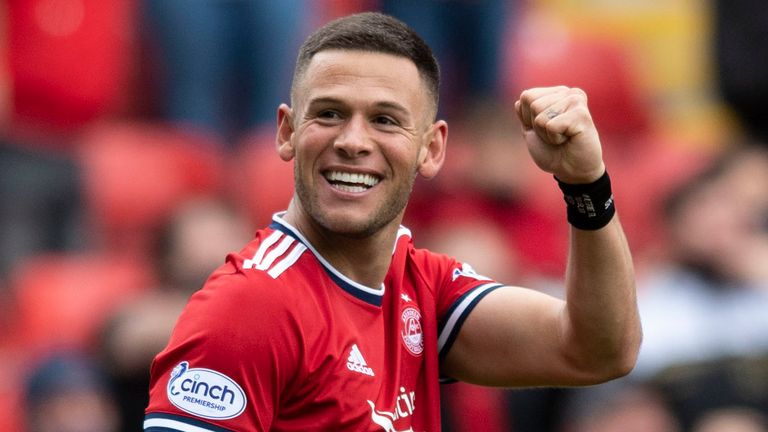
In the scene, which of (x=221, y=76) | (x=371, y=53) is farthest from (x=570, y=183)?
(x=221, y=76)

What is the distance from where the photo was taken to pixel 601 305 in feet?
12.8

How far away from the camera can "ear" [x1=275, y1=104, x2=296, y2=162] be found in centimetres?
402

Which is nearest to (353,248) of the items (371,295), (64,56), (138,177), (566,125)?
(371,295)

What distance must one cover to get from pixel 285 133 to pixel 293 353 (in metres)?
0.73

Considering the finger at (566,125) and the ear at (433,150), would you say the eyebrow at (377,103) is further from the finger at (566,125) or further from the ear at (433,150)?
the finger at (566,125)

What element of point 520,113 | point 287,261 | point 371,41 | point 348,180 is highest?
point 371,41

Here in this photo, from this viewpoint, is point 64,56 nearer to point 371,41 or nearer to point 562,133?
point 371,41

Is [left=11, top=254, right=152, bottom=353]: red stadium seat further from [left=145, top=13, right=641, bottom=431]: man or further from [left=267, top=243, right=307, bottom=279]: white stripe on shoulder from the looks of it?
[left=267, top=243, right=307, bottom=279]: white stripe on shoulder

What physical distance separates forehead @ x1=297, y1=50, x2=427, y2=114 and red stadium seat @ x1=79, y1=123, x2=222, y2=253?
13.3 ft

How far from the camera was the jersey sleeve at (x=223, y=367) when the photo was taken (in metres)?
3.50

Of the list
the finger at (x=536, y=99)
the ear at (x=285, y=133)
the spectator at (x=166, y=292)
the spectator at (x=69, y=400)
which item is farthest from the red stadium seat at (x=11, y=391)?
the finger at (x=536, y=99)

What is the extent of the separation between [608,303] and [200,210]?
3787 millimetres

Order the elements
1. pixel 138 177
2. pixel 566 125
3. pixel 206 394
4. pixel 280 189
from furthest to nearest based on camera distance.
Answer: pixel 138 177, pixel 280 189, pixel 566 125, pixel 206 394

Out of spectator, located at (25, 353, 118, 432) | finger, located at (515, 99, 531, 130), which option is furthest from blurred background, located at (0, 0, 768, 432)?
finger, located at (515, 99, 531, 130)
